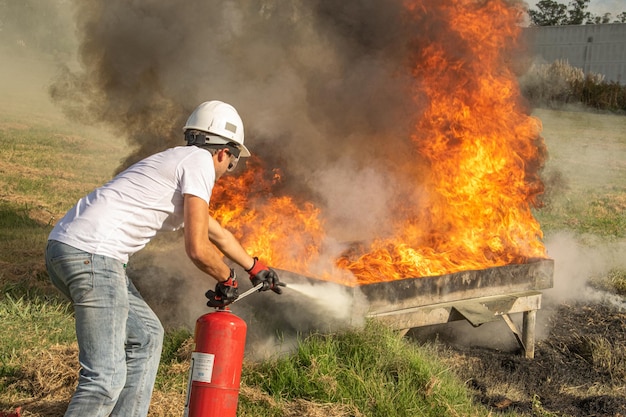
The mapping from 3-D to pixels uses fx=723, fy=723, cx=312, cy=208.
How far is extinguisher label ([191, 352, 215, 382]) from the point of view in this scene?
387cm

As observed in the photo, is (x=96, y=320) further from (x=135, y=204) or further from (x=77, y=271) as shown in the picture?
(x=135, y=204)

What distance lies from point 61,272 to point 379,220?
5.09 metres

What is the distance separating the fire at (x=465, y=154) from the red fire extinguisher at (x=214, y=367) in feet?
11.2

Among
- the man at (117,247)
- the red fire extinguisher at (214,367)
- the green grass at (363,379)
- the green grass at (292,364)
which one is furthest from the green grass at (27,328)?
the red fire extinguisher at (214,367)

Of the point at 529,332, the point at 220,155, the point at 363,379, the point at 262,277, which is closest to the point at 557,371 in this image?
the point at 529,332

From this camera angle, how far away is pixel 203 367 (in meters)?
3.88

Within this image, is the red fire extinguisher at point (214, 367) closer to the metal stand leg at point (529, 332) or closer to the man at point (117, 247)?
the man at point (117, 247)

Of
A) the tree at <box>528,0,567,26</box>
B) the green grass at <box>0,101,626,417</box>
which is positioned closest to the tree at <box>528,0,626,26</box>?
the tree at <box>528,0,567,26</box>

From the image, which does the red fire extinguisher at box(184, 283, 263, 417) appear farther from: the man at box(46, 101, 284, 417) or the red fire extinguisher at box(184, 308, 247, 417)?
the man at box(46, 101, 284, 417)

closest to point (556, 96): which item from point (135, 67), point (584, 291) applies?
point (584, 291)

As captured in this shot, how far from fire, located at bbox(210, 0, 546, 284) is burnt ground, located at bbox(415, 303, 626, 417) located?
3.05ft

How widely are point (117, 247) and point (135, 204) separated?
9.4 inches

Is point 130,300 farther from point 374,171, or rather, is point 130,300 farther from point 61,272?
point 374,171

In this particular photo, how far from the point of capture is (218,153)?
4.06 metres
